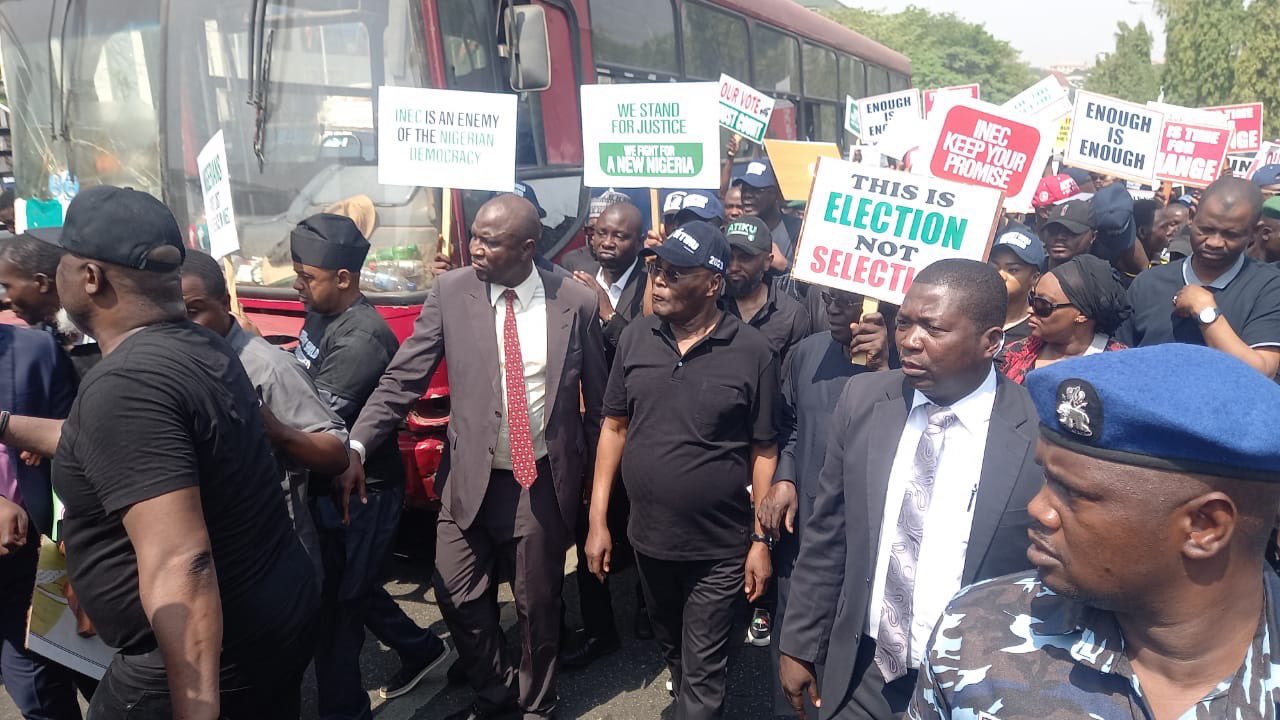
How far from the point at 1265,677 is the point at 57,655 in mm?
3090

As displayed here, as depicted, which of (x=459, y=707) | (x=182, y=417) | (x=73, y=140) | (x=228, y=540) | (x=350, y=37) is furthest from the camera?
(x=73, y=140)

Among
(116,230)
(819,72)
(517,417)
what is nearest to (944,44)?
(819,72)

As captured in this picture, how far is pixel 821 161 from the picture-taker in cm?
352

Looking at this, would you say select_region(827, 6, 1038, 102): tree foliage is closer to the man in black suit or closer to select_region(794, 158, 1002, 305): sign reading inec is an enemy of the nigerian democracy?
select_region(794, 158, 1002, 305): sign reading inec is an enemy of the nigerian democracy

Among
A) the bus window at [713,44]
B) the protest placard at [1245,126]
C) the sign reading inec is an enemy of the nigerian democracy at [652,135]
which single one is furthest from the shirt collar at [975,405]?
the protest placard at [1245,126]

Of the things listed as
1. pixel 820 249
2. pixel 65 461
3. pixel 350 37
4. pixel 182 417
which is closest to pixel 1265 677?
pixel 182 417

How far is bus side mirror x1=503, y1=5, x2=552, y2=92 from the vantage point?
4703 millimetres

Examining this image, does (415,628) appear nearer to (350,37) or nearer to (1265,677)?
(350,37)

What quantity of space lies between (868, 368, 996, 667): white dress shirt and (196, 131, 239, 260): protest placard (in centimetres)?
341

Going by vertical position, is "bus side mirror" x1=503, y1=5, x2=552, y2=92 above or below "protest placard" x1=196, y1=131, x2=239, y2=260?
above

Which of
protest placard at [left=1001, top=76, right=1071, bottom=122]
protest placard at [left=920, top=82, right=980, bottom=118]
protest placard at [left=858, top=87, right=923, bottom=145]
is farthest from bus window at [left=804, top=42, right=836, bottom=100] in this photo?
protest placard at [left=1001, top=76, right=1071, bottom=122]

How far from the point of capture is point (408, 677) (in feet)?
12.9

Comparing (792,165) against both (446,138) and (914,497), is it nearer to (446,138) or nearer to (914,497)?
(446,138)

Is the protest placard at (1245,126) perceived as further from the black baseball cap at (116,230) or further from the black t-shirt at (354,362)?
the black baseball cap at (116,230)
